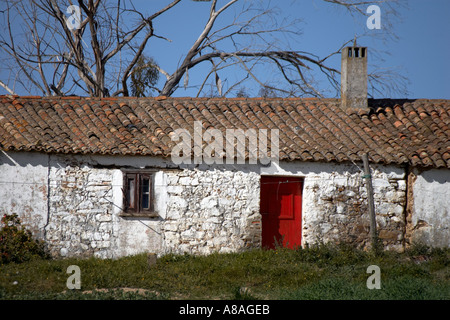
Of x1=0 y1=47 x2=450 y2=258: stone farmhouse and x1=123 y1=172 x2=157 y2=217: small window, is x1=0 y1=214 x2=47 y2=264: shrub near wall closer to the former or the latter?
x1=0 y1=47 x2=450 y2=258: stone farmhouse

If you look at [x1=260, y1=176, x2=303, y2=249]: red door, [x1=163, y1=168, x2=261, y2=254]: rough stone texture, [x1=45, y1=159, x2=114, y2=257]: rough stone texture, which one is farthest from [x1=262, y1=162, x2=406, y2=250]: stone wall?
[x1=45, y1=159, x2=114, y2=257]: rough stone texture

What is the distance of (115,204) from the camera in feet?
38.4

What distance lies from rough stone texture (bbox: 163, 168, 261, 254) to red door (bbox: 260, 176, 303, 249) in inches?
18.1

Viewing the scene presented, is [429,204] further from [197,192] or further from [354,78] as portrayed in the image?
[197,192]

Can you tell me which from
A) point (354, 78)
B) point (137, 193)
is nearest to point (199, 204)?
point (137, 193)

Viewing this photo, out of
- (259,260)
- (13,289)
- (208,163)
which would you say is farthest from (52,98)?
(259,260)

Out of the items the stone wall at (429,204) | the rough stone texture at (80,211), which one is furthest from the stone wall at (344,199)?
the rough stone texture at (80,211)

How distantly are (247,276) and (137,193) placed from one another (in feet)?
11.4

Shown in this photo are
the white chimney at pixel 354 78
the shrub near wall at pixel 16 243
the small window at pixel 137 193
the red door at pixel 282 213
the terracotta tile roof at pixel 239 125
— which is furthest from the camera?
the white chimney at pixel 354 78

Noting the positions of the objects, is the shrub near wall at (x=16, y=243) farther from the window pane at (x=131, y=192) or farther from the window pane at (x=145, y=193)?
the window pane at (x=145, y=193)

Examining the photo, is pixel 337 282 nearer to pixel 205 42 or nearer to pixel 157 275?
pixel 157 275

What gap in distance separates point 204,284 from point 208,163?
320 centimetres

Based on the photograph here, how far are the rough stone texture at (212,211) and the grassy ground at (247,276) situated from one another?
562 mm

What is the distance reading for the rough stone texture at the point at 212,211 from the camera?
11.6m
